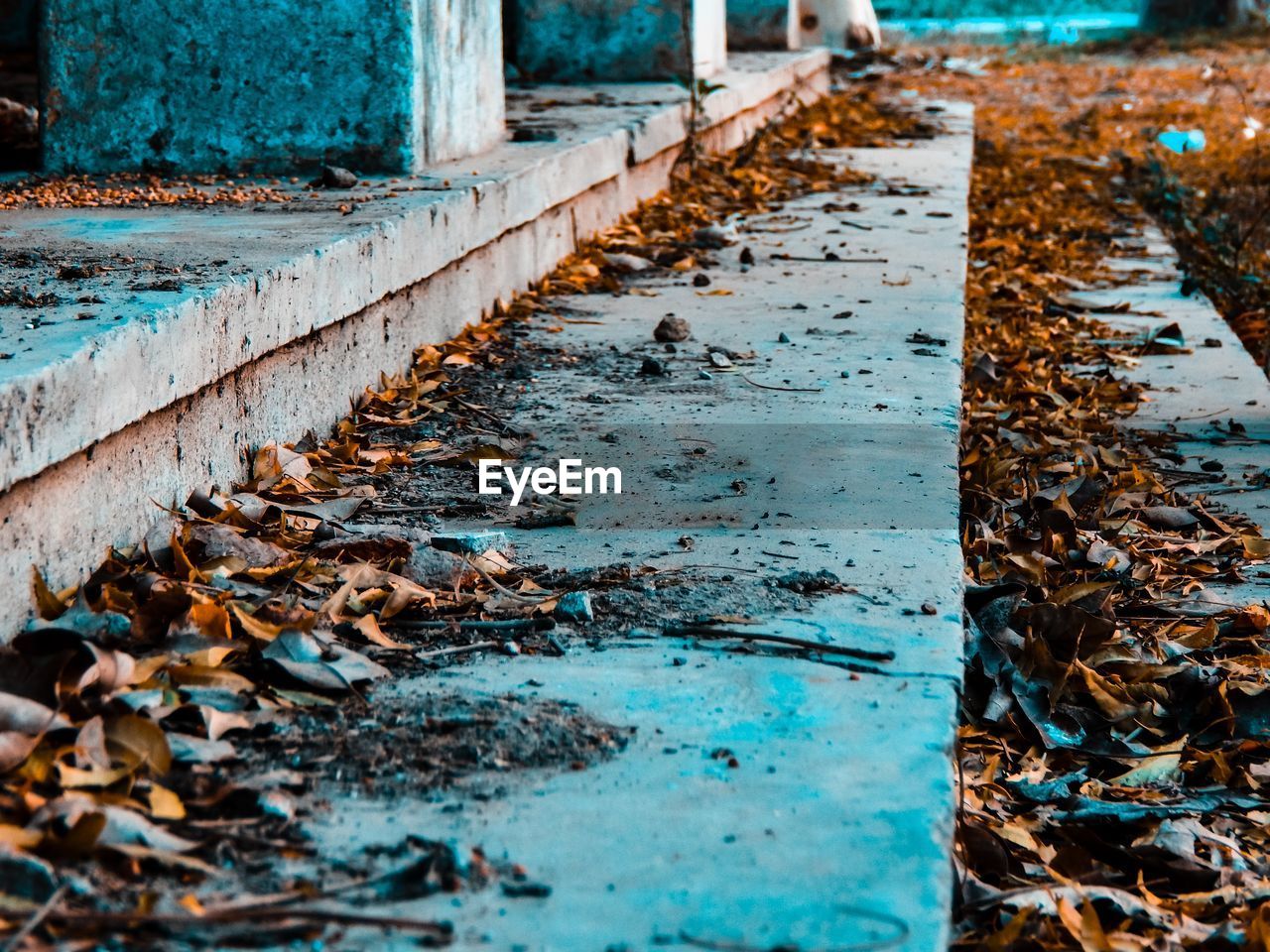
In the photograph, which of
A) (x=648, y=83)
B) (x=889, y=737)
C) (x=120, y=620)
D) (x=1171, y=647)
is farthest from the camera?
(x=648, y=83)

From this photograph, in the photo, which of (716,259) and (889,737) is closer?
(889,737)

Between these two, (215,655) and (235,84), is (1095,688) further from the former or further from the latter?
(235,84)

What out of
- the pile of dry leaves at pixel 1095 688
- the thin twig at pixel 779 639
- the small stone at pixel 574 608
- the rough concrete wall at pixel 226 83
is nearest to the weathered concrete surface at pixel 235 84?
the rough concrete wall at pixel 226 83

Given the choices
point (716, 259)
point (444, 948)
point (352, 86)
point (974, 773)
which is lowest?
point (974, 773)

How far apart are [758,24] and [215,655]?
7.89 m

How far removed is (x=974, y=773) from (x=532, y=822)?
0.70 metres

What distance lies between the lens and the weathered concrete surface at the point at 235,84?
11.0ft

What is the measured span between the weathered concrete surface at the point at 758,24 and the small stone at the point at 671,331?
6021 mm

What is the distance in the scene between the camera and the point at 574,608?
1818 mm

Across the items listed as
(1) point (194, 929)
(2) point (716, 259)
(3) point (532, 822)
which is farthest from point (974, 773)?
(2) point (716, 259)

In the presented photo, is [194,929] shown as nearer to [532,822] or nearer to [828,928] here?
[532,822]

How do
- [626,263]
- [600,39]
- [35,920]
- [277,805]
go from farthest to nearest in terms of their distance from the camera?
[600,39] < [626,263] < [277,805] < [35,920]

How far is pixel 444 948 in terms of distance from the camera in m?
1.15

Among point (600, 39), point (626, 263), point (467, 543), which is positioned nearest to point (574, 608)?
point (467, 543)
